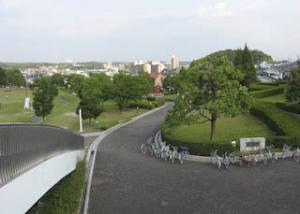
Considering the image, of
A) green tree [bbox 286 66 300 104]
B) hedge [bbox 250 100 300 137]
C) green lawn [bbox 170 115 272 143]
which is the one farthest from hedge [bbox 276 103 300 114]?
green lawn [bbox 170 115 272 143]

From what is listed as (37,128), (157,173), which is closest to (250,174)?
(157,173)

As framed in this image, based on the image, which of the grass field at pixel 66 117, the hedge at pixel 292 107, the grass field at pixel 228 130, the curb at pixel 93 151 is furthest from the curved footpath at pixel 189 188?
the grass field at pixel 66 117

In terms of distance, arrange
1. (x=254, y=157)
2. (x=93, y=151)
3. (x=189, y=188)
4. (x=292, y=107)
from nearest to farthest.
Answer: (x=189, y=188) → (x=254, y=157) → (x=93, y=151) → (x=292, y=107)

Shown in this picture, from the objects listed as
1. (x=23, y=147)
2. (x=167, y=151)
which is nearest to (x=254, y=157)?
(x=167, y=151)

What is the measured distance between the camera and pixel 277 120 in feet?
81.5

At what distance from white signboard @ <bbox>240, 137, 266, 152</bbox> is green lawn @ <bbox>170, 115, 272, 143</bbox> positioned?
2881 mm

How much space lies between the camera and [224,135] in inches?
994

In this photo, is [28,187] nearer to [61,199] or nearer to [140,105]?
[61,199]

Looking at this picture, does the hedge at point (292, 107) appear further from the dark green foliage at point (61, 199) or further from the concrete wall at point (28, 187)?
the concrete wall at point (28, 187)

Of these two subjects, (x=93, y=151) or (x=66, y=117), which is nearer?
(x=93, y=151)

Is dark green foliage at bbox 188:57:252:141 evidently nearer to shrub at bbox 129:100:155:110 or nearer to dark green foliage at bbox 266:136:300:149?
dark green foliage at bbox 266:136:300:149

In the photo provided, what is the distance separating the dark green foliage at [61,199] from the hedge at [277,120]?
12.4m

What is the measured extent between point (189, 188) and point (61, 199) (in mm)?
5133

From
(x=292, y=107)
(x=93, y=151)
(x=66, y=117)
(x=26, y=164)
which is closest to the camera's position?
(x=26, y=164)
